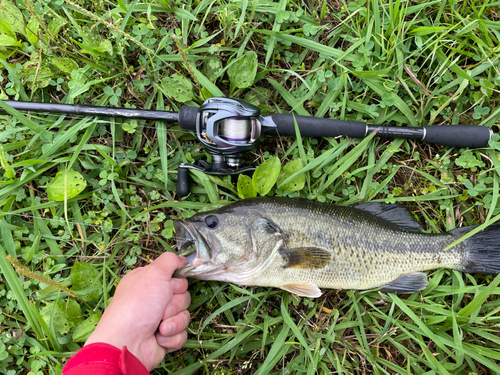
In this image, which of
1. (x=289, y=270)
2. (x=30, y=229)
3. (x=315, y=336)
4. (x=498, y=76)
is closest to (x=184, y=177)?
(x=289, y=270)

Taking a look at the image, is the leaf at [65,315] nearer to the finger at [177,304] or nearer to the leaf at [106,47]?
the finger at [177,304]

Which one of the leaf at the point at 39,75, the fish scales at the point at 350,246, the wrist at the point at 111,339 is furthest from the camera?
the leaf at the point at 39,75

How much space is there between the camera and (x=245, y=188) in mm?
2898

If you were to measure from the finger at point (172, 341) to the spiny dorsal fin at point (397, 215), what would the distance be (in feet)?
6.78

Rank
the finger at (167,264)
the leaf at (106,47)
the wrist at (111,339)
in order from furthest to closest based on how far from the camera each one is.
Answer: the leaf at (106,47), the finger at (167,264), the wrist at (111,339)

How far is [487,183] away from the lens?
3076 millimetres

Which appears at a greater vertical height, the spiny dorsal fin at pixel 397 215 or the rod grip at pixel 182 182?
the rod grip at pixel 182 182

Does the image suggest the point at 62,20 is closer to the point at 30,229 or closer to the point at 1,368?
the point at 30,229

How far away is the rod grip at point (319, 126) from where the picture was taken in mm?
2898

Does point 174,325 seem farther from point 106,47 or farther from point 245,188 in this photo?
point 106,47

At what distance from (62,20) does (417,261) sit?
415cm

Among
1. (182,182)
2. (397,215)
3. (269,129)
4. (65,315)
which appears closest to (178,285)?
(182,182)

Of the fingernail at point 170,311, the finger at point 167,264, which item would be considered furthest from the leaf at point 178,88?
the fingernail at point 170,311

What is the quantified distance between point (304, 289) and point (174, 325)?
1.14 m
